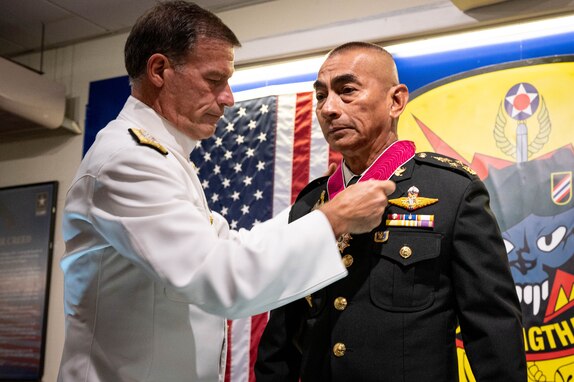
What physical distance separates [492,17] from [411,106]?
594 mm

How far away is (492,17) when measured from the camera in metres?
3.37

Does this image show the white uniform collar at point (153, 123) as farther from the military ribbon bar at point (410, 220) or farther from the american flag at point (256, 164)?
the american flag at point (256, 164)

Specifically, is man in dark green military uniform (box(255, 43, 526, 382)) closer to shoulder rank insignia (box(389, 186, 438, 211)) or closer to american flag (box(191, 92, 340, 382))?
shoulder rank insignia (box(389, 186, 438, 211))

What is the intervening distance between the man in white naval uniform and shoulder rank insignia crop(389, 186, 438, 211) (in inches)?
7.9

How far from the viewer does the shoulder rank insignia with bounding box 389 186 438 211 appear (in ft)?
5.66

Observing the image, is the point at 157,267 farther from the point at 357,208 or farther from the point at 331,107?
the point at 331,107

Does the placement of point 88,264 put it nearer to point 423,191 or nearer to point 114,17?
point 423,191

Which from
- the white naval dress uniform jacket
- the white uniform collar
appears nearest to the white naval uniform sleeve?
the white naval dress uniform jacket

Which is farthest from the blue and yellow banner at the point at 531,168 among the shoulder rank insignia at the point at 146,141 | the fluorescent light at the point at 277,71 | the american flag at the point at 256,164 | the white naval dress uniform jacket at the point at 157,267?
the shoulder rank insignia at the point at 146,141

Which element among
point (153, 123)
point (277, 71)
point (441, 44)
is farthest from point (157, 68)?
point (277, 71)

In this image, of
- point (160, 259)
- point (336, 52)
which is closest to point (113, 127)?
point (160, 259)

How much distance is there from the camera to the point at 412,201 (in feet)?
5.71

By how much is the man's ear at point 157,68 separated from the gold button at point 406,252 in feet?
2.46

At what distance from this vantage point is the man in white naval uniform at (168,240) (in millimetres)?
1361
